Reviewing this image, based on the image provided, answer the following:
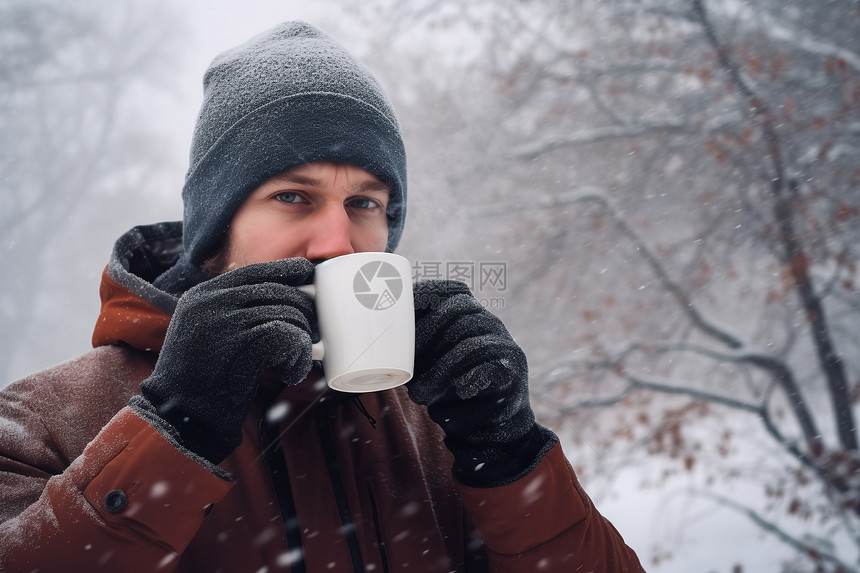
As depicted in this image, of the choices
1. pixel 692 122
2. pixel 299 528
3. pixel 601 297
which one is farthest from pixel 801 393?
pixel 299 528

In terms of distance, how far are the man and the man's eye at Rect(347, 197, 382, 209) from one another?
0.02m

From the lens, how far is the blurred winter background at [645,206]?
3.09 metres

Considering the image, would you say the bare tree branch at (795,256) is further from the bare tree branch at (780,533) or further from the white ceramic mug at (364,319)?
the white ceramic mug at (364,319)

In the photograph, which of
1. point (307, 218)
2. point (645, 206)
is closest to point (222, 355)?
point (307, 218)

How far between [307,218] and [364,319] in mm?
353

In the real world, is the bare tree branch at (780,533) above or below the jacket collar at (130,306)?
below

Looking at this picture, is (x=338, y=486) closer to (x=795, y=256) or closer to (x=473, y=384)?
(x=473, y=384)

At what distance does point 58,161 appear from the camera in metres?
4.66

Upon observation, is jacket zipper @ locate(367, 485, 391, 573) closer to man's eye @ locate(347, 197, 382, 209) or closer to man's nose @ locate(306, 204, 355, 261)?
man's nose @ locate(306, 204, 355, 261)

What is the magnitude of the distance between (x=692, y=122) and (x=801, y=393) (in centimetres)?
172

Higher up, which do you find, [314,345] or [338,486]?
[314,345]

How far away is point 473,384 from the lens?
946 mm

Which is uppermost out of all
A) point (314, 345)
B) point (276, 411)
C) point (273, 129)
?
point (273, 129)

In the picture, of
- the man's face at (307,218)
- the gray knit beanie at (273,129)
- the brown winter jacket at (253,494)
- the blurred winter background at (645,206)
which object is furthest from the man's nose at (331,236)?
the blurred winter background at (645,206)
